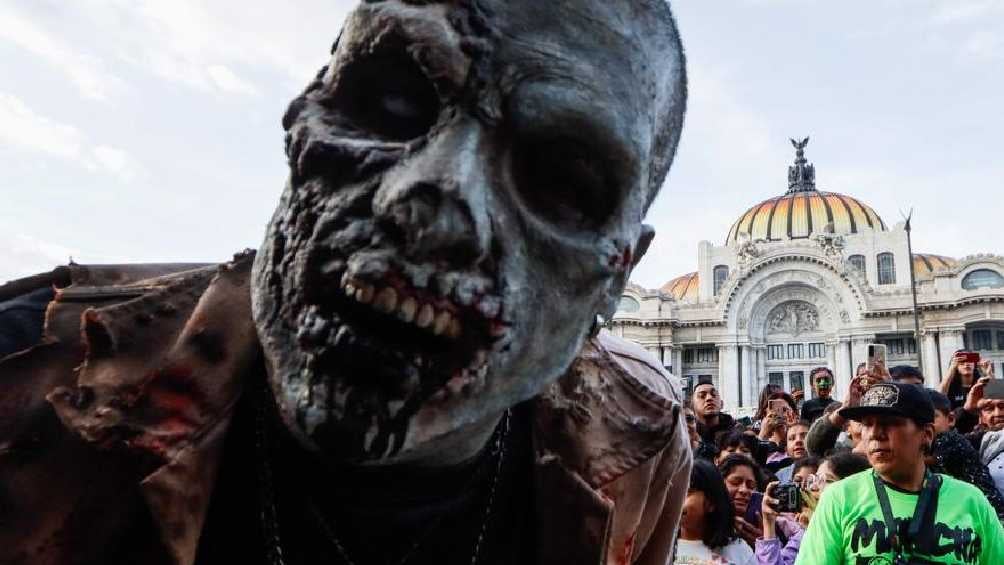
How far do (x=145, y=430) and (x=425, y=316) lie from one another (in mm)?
607

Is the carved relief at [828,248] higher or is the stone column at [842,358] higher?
the carved relief at [828,248]

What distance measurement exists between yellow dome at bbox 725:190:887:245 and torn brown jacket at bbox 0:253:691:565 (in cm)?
6047

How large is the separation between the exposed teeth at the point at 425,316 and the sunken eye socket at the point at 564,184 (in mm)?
270

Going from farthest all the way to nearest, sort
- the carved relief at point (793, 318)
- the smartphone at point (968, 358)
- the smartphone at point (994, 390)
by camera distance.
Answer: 1. the carved relief at point (793, 318)
2. the smartphone at point (968, 358)
3. the smartphone at point (994, 390)

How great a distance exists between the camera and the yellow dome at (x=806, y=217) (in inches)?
2388

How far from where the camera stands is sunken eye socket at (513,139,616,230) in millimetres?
1344

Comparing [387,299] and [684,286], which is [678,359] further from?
[387,299]

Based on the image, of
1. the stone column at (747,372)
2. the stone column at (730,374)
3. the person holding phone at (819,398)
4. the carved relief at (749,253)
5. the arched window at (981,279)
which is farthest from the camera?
the stone column at (747,372)

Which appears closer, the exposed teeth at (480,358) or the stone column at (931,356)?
the exposed teeth at (480,358)

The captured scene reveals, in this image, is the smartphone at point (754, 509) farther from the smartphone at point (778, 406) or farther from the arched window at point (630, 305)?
the arched window at point (630, 305)

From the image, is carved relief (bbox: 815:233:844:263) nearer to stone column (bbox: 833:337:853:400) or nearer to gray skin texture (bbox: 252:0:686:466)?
stone column (bbox: 833:337:853:400)

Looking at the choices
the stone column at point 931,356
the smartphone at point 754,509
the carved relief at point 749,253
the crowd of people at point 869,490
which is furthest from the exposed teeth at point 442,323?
the stone column at point 931,356

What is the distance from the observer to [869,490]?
4.48m

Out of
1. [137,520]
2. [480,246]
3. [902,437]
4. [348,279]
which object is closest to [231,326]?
[137,520]
